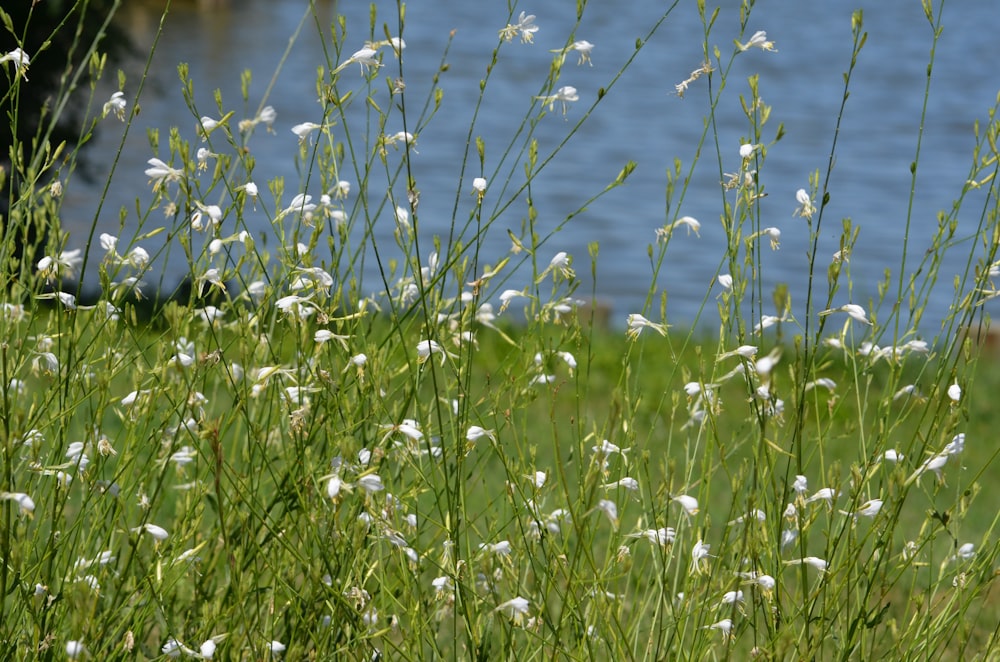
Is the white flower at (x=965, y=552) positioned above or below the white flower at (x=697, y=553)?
below

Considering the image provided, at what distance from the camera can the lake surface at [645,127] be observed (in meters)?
9.95

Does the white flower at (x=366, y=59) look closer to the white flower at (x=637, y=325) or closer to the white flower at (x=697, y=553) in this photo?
the white flower at (x=637, y=325)

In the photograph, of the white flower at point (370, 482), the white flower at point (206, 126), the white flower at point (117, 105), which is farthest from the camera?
the white flower at point (117, 105)

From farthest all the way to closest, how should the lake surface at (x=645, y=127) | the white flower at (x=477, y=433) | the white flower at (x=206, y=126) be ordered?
the lake surface at (x=645, y=127) < the white flower at (x=206, y=126) < the white flower at (x=477, y=433)

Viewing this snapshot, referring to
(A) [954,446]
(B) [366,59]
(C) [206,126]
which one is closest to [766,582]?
(A) [954,446]

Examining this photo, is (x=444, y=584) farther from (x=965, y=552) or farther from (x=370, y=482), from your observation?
(x=965, y=552)

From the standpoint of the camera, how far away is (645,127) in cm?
1527

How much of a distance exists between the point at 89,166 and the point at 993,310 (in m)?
6.17

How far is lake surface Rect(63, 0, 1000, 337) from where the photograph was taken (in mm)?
9945

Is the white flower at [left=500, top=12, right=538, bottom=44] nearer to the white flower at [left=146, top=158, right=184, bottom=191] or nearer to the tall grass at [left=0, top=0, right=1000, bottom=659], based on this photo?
the tall grass at [left=0, top=0, right=1000, bottom=659]

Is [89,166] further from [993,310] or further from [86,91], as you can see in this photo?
[993,310]

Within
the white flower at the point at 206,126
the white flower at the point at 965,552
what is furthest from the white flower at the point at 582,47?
the white flower at the point at 965,552

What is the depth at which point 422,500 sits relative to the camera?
438 centimetres

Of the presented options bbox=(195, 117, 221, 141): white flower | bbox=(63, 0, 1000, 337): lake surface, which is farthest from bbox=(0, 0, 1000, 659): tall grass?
bbox=(63, 0, 1000, 337): lake surface
